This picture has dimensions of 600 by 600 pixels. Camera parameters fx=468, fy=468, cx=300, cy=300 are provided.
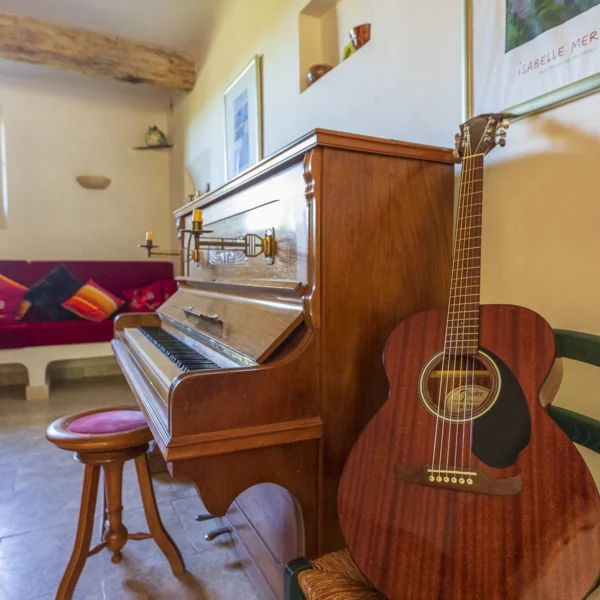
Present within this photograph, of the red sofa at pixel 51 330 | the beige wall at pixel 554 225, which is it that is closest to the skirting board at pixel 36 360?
the red sofa at pixel 51 330

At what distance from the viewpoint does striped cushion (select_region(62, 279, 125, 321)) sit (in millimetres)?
3963

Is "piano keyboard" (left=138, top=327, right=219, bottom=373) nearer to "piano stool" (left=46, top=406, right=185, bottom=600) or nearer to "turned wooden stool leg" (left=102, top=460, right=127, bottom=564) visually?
"piano stool" (left=46, top=406, right=185, bottom=600)

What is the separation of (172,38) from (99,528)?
3.64m

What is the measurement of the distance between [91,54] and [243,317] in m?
3.40

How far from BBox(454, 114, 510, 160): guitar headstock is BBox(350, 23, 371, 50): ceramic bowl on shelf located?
882mm

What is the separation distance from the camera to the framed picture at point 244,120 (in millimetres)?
2691

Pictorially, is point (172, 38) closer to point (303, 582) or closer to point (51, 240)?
point (51, 240)

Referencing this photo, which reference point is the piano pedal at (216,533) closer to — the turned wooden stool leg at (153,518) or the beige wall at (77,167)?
the turned wooden stool leg at (153,518)

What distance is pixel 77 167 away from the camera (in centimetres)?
452

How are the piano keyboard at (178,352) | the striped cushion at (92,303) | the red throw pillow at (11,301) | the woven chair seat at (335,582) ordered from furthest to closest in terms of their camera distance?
the striped cushion at (92,303)
the red throw pillow at (11,301)
the piano keyboard at (178,352)
the woven chair seat at (335,582)

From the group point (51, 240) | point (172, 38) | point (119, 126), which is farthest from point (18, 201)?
point (172, 38)

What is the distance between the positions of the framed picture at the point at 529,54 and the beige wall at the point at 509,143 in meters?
0.05

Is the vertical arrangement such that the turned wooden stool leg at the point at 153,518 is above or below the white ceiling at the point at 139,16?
below

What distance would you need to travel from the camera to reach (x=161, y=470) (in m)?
2.41
